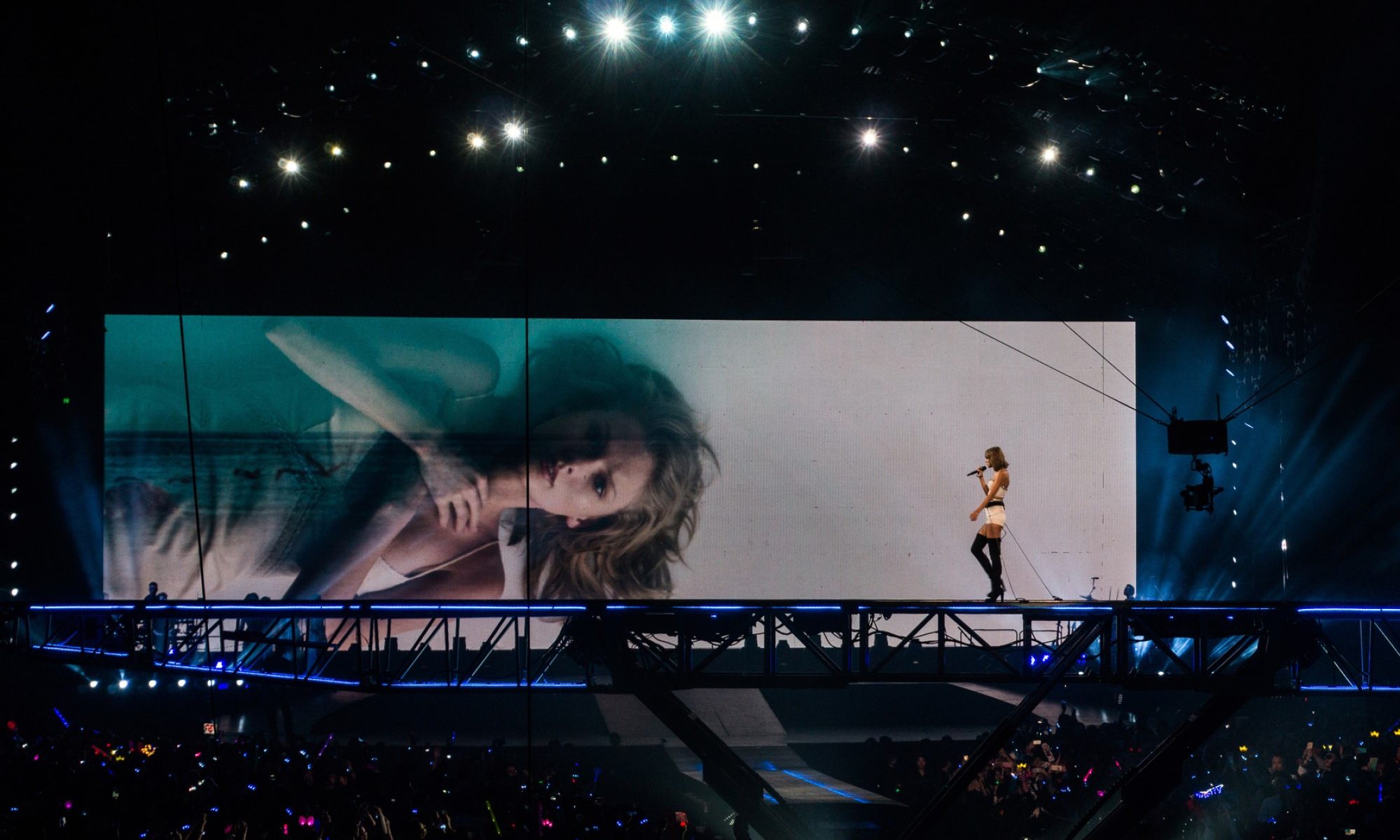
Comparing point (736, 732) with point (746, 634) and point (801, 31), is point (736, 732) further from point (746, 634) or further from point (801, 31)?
point (801, 31)

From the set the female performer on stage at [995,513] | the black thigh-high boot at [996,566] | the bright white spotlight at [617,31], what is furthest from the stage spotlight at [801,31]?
the black thigh-high boot at [996,566]

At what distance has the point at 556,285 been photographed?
17.0m

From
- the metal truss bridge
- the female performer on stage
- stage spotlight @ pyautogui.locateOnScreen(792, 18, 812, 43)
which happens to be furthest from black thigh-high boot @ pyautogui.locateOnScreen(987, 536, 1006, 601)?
stage spotlight @ pyautogui.locateOnScreen(792, 18, 812, 43)

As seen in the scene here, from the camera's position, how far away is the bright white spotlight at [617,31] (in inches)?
494

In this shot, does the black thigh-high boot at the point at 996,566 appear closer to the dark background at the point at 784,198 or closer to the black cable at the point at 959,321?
the dark background at the point at 784,198

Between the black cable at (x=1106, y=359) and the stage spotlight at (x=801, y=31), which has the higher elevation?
the stage spotlight at (x=801, y=31)

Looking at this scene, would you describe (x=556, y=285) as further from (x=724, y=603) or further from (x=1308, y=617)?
(x=1308, y=617)

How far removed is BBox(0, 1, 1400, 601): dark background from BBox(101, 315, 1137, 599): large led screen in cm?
56

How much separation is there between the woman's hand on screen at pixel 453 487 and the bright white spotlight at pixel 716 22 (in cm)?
737

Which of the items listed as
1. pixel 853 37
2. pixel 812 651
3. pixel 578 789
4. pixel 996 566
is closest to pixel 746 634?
pixel 812 651

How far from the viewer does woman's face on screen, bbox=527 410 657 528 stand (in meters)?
16.7

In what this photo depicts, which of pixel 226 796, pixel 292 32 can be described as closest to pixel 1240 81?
pixel 292 32

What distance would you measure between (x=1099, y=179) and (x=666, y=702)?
10069mm

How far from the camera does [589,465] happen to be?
1669 centimetres
